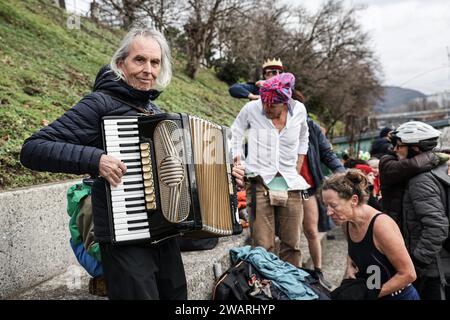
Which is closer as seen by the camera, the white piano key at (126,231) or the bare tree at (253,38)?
the white piano key at (126,231)

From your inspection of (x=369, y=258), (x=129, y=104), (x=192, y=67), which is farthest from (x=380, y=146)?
(x=192, y=67)

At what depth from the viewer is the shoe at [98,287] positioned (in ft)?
9.58

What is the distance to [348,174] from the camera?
10.8 feet

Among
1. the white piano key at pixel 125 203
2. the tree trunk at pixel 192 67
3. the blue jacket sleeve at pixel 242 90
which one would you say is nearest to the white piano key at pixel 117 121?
the white piano key at pixel 125 203

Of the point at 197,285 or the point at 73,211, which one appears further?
the point at 197,285

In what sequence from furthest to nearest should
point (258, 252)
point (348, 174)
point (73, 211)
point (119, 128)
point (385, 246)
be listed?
point (258, 252) → point (348, 174) → point (385, 246) → point (73, 211) → point (119, 128)

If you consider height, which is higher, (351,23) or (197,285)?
(351,23)

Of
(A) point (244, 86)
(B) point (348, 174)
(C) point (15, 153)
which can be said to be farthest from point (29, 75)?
(B) point (348, 174)

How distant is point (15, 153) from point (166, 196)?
2312mm

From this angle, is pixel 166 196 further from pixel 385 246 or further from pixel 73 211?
pixel 385 246

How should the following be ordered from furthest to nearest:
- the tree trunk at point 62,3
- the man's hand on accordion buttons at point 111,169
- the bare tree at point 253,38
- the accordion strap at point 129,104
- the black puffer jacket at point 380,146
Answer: the bare tree at point 253,38
the tree trunk at point 62,3
the black puffer jacket at point 380,146
the accordion strap at point 129,104
the man's hand on accordion buttons at point 111,169

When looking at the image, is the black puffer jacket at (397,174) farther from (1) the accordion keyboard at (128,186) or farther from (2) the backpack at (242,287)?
(1) the accordion keyboard at (128,186)

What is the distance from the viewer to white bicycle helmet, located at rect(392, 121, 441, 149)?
11.9 ft

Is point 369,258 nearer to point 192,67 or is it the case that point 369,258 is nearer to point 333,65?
point 192,67
